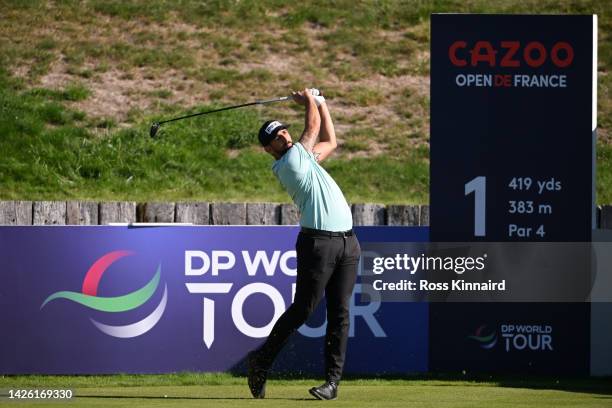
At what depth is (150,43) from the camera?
1744 centimetres

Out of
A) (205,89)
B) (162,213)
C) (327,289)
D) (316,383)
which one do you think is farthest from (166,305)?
(205,89)

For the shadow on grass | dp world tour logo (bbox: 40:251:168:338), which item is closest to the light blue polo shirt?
the shadow on grass

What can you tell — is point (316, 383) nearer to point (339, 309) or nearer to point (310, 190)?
point (339, 309)

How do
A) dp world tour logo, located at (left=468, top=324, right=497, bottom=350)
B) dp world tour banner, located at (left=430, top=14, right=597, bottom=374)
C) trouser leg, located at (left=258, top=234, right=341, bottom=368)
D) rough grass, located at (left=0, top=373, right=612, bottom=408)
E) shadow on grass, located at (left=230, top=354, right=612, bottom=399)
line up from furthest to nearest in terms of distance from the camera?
1. dp world tour logo, located at (left=468, top=324, right=497, bottom=350)
2. dp world tour banner, located at (left=430, top=14, right=597, bottom=374)
3. shadow on grass, located at (left=230, top=354, right=612, bottom=399)
4. trouser leg, located at (left=258, top=234, right=341, bottom=368)
5. rough grass, located at (left=0, top=373, right=612, bottom=408)

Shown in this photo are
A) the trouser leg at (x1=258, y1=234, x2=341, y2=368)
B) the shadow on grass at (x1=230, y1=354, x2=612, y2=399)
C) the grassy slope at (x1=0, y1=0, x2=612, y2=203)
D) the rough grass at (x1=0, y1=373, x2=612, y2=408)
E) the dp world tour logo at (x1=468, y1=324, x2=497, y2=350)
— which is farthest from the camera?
the grassy slope at (x1=0, y1=0, x2=612, y2=203)

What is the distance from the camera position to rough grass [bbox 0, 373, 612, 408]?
6695 millimetres

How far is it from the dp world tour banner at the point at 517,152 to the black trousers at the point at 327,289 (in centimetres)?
204

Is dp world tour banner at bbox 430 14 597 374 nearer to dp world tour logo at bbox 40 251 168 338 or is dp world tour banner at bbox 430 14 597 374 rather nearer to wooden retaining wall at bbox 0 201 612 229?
wooden retaining wall at bbox 0 201 612 229

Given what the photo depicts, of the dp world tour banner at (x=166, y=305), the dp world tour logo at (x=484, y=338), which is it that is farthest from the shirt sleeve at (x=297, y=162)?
the dp world tour logo at (x=484, y=338)

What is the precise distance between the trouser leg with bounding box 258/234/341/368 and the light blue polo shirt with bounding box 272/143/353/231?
11cm

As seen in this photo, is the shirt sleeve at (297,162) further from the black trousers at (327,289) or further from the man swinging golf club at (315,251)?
the black trousers at (327,289)

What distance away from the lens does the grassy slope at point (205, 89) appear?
45.8 feet

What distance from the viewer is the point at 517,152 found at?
28.7 feet

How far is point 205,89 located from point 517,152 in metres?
8.13
